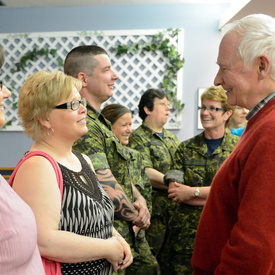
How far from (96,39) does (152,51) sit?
2.44ft

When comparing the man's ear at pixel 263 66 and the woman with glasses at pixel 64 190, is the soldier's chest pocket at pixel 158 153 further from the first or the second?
the man's ear at pixel 263 66

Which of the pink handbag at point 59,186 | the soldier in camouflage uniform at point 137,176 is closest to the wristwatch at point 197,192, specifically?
the soldier in camouflage uniform at point 137,176

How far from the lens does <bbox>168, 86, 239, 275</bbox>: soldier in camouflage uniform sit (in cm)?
270

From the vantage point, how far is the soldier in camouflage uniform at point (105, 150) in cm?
192

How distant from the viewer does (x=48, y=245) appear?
1373 mm

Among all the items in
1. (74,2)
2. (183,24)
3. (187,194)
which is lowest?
(187,194)

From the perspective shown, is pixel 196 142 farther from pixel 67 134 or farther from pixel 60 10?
pixel 60 10

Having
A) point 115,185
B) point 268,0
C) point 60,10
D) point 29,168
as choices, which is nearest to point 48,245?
point 29,168

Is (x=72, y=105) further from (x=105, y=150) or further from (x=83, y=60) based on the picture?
(x=83, y=60)

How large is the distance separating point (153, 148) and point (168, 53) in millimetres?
2217

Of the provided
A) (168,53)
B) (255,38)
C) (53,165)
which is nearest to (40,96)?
(53,165)

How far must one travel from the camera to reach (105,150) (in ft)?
6.70

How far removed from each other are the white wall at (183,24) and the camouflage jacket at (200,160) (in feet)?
8.58

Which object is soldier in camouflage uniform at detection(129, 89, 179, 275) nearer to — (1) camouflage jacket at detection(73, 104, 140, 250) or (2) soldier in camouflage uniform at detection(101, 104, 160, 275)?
(2) soldier in camouflage uniform at detection(101, 104, 160, 275)
